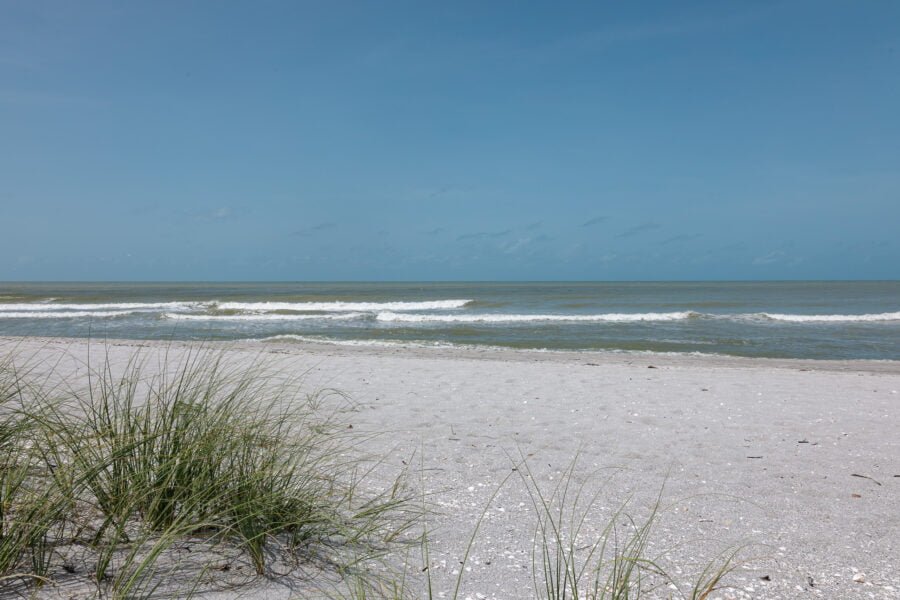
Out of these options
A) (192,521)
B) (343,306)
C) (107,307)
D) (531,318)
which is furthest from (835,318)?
(107,307)

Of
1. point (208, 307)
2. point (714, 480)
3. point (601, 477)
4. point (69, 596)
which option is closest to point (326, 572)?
point (69, 596)

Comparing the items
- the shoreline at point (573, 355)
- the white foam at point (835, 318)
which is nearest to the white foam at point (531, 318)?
the white foam at point (835, 318)

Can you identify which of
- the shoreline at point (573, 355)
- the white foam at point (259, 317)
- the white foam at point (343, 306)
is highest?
the white foam at point (343, 306)

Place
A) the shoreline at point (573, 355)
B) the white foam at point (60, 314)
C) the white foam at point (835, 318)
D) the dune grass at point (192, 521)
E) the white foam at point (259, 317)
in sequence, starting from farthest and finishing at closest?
the white foam at point (60, 314)
the white foam at point (259, 317)
the white foam at point (835, 318)
the shoreline at point (573, 355)
the dune grass at point (192, 521)

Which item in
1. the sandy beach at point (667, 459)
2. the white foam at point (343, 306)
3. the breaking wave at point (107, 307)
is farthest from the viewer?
the breaking wave at point (107, 307)

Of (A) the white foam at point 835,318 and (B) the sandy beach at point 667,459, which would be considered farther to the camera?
(A) the white foam at point 835,318

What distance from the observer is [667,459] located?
4.46 meters

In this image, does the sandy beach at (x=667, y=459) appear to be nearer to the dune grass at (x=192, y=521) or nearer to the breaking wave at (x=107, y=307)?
the dune grass at (x=192, y=521)

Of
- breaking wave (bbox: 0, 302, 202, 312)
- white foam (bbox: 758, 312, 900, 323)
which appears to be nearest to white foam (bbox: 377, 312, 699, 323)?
white foam (bbox: 758, 312, 900, 323)

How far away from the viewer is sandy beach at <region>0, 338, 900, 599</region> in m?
2.73

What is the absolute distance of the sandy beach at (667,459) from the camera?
8.96 ft

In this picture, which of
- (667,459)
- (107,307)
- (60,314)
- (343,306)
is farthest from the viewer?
(107,307)

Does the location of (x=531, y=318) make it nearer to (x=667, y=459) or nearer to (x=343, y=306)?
(x=343, y=306)

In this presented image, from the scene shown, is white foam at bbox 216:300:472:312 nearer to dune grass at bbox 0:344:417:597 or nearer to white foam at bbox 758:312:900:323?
white foam at bbox 758:312:900:323
